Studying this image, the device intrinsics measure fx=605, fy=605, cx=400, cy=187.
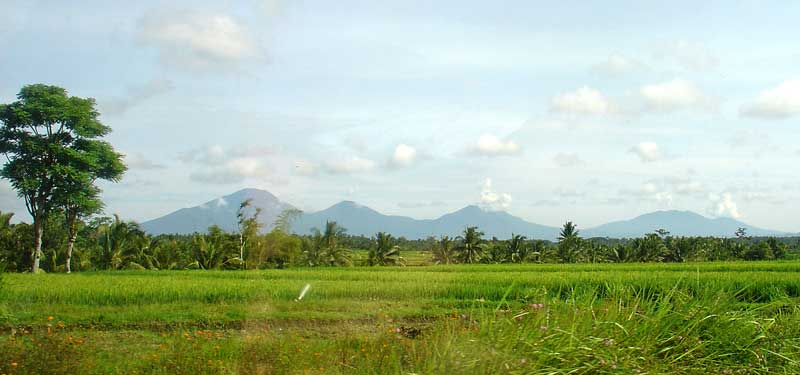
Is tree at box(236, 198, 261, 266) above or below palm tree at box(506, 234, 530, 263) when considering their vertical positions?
above

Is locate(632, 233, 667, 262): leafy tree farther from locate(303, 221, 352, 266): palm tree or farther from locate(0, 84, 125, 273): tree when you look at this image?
locate(0, 84, 125, 273): tree

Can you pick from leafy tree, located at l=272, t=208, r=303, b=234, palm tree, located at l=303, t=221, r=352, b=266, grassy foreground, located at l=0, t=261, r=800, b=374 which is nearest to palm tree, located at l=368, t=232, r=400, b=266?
palm tree, located at l=303, t=221, r=352, b=266

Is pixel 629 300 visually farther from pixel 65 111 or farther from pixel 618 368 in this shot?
pixel 65 111

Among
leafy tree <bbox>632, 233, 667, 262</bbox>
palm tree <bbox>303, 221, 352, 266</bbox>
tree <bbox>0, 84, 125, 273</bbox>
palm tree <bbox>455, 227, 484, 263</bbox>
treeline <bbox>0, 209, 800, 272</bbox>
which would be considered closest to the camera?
tree <bbox>0, 84, 125, 273</bbox>

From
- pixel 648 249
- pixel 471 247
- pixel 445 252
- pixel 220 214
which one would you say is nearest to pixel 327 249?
pixel 445 252

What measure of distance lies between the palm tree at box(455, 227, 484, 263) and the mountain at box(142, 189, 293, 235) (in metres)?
13.9

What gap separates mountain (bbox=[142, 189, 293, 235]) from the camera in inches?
1452

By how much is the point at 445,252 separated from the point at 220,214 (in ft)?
348

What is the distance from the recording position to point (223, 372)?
19.0 feet

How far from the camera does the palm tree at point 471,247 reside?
149 feet

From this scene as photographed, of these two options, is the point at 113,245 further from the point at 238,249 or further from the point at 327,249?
the point at 327,249

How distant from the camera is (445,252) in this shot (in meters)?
46.3

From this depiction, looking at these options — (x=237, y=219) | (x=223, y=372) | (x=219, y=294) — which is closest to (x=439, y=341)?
(x=223, y=372)

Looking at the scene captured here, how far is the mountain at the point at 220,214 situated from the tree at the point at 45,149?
28.8ft
